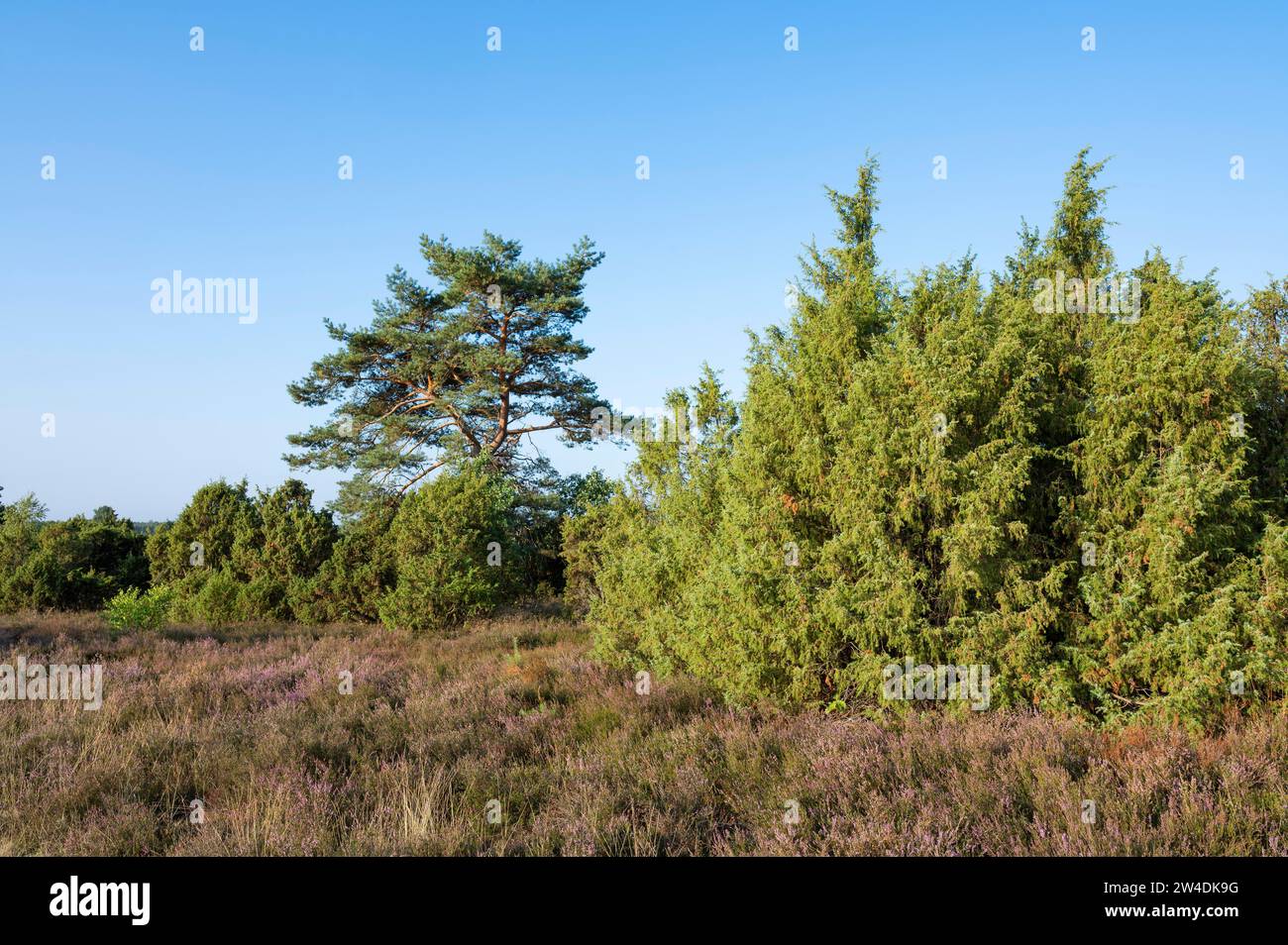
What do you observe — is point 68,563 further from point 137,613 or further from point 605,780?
point 605,780

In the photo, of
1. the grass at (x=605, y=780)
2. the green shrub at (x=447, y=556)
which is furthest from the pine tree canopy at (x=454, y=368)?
the grass at (x=605, y=780)

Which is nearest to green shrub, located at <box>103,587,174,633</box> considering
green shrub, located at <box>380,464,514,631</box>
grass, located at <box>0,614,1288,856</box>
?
green shrub, located at <box>380,464,514,631</box>

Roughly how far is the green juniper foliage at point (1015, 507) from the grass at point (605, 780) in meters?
0.58

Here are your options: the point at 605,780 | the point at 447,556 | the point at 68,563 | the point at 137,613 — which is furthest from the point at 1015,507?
the point at 68,563

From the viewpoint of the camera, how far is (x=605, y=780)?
5.70m

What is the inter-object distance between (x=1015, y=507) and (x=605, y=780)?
4787 millimetres

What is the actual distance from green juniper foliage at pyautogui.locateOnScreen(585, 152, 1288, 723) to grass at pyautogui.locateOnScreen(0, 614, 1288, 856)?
0.58 metres

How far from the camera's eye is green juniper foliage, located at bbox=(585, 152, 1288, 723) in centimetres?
648

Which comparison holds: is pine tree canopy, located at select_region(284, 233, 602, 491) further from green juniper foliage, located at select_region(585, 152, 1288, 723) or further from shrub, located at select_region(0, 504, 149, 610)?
green juniper foliage, located at select_region(585, 152, 1288, 723)

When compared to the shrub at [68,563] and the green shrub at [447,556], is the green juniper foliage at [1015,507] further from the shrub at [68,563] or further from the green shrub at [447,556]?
the shrub at [68,563]
